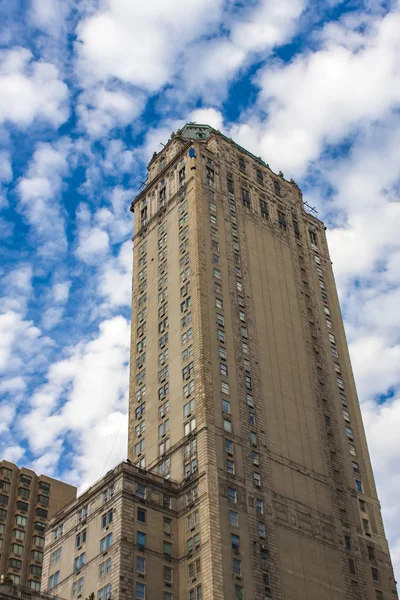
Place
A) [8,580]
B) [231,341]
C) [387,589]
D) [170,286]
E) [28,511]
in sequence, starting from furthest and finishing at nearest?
[28,511]
[170,286]
[231,341]
[387,589]
[8,580]

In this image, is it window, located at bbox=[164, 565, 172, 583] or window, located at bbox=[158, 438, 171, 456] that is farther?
window, located at bbox=[158, 438, 171, 456]

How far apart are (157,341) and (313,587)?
43015mm

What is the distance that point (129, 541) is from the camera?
94.0 metres

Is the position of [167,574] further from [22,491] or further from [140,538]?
[22,491]

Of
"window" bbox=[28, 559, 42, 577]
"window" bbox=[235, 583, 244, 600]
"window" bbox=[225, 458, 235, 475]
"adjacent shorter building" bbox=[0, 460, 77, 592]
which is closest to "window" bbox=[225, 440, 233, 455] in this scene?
"window" bbox=[225, 458, 235, 475]

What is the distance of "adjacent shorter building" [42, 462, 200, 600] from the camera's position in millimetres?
92625

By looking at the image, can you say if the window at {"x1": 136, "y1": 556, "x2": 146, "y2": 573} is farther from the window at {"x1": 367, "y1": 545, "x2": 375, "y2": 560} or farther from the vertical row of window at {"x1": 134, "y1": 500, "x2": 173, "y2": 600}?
the window at {"x1": 367, "y1": 545, "x2": 375, "y2": 560}

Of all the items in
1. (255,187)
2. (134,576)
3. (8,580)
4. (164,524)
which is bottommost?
(8,580)

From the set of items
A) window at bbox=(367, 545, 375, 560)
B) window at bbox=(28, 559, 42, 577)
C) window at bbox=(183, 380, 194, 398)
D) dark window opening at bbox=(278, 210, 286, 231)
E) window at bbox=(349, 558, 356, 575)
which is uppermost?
dark window opening at bbox=(278, 210, 286, 231)

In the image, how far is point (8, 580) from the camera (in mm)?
78000

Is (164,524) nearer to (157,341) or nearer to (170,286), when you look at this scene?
(157,341)

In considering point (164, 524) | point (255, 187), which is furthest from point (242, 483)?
point (255, 187)

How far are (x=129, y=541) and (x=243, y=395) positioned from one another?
2740 cm

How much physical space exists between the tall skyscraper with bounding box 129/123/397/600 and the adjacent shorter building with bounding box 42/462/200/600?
1.28ft
